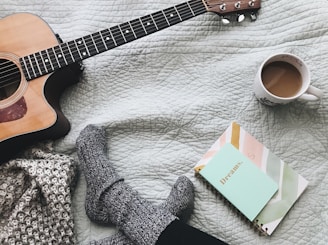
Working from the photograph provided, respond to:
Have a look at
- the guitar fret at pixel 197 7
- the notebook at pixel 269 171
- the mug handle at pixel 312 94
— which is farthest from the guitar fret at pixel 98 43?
the mug handle at pixel 312 94

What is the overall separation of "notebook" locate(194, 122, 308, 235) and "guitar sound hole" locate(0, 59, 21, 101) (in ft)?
1.42

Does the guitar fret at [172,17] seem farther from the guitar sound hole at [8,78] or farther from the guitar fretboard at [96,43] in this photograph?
the guitar sound hole at [8,78]

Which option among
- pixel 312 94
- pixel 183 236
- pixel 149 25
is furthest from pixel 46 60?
pixel 312 94

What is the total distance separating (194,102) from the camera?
3.51ft

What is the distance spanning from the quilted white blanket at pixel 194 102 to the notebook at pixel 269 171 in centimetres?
1

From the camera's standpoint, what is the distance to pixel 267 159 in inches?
40.8

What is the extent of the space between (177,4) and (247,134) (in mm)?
345

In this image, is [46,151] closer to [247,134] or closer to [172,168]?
[172,168]

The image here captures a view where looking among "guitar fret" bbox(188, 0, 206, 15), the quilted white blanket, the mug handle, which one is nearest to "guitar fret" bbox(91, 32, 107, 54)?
the quilted white blanket

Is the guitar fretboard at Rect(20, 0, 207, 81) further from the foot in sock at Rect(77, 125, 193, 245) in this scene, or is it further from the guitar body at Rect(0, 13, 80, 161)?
the foot in sock at Rect(77, 125, 193, 245)

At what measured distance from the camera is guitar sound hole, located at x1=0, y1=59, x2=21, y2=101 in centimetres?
100

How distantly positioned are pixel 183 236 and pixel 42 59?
0.47 meters

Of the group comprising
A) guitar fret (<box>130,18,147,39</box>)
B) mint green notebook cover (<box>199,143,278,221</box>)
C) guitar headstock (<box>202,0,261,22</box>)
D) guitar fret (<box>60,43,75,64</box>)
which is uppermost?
guitar headstock (<box>202,0,261,22</box>)

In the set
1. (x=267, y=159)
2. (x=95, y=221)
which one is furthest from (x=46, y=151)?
(x=267, y=159)
